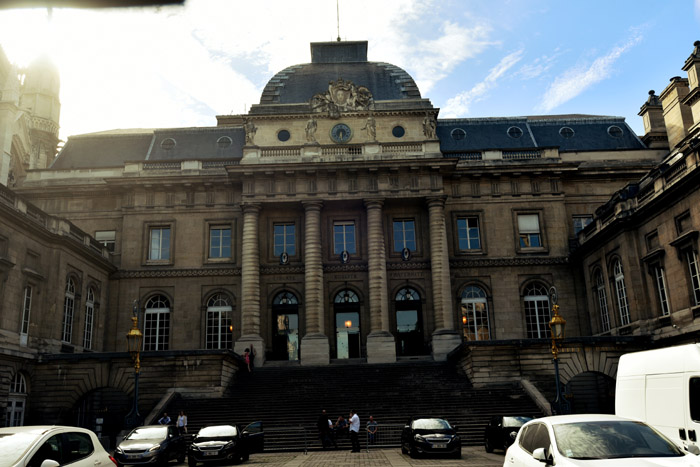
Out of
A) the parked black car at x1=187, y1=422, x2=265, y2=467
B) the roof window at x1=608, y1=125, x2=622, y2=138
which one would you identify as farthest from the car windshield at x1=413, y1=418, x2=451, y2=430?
the roof window at x1=608, y1=125, x2=622, y2=138

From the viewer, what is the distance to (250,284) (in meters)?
39.1

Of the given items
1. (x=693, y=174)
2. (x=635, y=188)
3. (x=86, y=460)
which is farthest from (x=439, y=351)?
(x=86, y=460)

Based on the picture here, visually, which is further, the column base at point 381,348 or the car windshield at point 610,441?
the column base at point 381,348

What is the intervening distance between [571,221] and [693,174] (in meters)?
16.3

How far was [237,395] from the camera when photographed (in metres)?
31.5

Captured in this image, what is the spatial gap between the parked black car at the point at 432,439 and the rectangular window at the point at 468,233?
67.2 ft

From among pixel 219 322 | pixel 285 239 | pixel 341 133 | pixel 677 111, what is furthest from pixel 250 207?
pixel 677 111

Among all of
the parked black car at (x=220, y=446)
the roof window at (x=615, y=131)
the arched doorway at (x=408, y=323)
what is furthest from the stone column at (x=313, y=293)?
the roof window at (x=615, y=131)

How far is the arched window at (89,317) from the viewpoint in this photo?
3741 centimetres

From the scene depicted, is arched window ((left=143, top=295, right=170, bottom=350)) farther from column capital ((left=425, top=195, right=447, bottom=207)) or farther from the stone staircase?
column capital ((left=425, top=195, right=447, bottom=207))

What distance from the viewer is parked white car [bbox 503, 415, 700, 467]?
338 inches

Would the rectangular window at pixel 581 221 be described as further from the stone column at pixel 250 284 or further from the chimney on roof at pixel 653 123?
the stone column at pixel 250 284

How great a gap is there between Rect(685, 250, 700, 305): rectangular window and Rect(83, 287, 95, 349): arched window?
31.7 metres

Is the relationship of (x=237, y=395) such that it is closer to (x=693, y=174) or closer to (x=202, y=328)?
(x=202, y=328)
